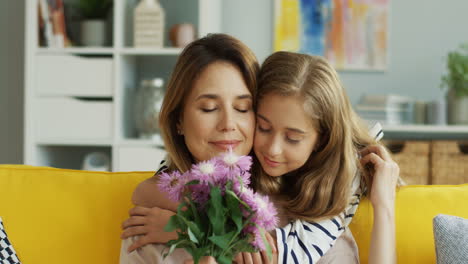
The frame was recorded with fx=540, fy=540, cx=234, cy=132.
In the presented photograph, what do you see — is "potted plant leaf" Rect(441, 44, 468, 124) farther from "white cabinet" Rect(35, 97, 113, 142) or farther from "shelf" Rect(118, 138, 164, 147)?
"white cabinet" Rect(35, 97, 113, 142)

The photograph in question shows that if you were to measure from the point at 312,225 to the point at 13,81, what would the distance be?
2.90 metres

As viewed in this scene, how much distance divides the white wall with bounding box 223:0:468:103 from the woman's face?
2345 millimetres

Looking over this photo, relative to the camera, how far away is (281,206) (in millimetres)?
1368

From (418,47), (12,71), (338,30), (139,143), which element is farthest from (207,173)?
(12,71)

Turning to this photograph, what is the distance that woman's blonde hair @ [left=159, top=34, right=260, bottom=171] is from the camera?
1.30 meters

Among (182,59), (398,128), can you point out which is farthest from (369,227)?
(398,128)

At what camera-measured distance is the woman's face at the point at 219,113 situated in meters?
1.25

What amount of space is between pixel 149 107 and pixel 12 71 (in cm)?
113

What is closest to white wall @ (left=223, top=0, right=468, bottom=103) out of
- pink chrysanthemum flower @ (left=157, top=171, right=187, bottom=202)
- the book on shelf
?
the book on shelf

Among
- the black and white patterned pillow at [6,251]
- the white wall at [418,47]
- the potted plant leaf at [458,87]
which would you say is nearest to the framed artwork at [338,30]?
the white wall at [418,47]

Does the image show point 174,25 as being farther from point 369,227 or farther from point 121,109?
point 369,227

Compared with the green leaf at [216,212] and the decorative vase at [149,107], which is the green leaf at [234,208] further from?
the decorative vase at [149,107]

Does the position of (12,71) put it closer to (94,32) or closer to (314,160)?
(94,32)

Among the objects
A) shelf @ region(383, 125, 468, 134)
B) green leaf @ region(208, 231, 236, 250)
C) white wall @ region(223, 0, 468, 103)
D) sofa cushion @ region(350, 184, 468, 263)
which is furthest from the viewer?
white wall @ region(223, 0, 468, 103)
